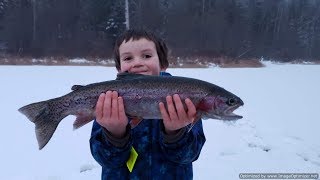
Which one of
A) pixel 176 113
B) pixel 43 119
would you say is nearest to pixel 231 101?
pixel 176 113

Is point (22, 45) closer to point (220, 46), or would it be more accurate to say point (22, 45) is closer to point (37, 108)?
point (220, 46)

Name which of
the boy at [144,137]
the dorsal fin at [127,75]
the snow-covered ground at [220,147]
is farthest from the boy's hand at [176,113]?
the snow-covered ground at [220,147]

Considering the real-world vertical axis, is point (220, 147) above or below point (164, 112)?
below

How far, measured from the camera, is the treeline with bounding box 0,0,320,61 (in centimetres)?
3581

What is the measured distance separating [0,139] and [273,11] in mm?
56615

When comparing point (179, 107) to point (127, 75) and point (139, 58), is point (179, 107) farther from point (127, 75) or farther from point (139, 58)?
point (139, 58)

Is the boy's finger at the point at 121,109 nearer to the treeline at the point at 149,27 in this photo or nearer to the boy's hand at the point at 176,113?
the boy's hand at the point at 176,113

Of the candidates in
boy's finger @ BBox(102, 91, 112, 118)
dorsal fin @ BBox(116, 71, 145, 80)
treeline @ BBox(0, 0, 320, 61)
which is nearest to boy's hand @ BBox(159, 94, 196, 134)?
dorsal fin @ BBox(116, 71, 145, 80)

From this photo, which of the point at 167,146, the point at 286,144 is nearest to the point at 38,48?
the point at 286,144

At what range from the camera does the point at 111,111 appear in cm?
266

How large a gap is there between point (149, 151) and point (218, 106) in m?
0.69

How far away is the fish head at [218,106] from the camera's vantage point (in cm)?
272

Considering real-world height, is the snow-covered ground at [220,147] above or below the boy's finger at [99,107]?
below

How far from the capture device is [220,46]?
142ft
